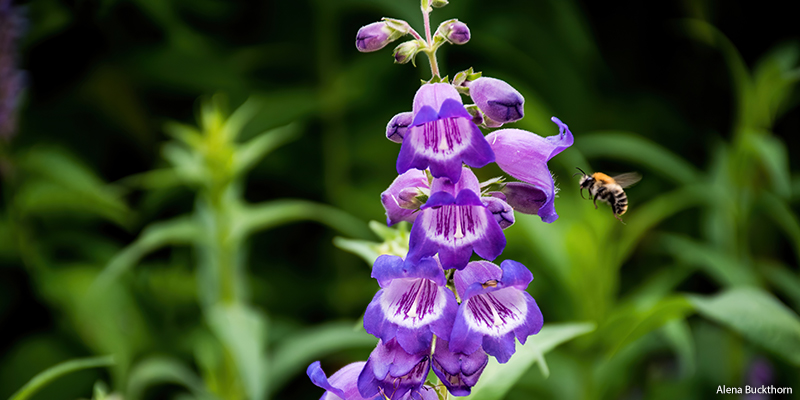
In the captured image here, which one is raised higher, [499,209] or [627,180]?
[499,209]

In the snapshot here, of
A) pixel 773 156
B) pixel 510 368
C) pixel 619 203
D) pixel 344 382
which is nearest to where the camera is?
pixel 344 382

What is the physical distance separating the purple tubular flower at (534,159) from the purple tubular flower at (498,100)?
0.08m

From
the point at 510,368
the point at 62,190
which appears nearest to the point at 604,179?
the point at 510,368

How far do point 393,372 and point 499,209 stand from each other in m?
0.38

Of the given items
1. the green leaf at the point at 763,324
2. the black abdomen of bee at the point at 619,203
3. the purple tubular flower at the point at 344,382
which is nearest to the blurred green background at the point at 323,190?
the green leaf at the point at 763,324

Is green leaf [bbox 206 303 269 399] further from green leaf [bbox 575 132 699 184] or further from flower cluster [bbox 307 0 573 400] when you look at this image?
green leaf [bbox 575 132 699 184]

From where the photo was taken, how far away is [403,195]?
4.01 ft

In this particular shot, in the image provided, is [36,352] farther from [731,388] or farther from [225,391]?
[731,388]

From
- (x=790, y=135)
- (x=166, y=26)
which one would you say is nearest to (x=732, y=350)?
(x=790, y=135)

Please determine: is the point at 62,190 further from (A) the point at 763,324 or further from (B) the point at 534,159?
(A) the point at 763,324

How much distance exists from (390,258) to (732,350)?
9.08ft

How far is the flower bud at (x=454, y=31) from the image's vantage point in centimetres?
123

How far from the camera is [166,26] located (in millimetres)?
4016

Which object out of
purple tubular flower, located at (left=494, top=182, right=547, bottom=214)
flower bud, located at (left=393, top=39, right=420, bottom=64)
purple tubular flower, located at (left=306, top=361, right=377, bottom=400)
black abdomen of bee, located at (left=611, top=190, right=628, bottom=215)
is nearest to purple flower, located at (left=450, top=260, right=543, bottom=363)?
purple tubular flower, located at (left=494, top=182, right=547, bottom=214)
